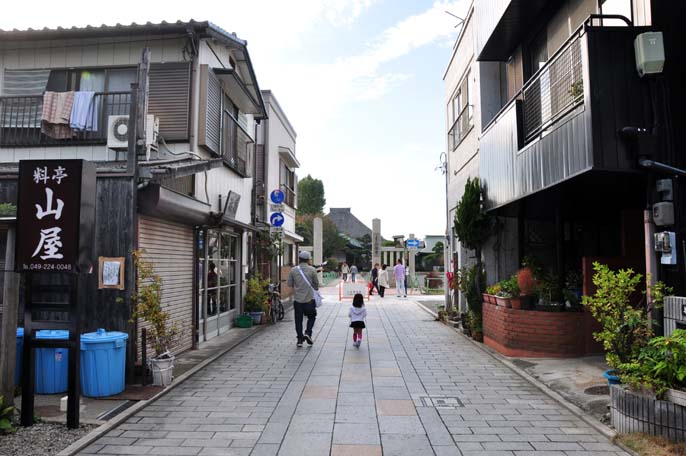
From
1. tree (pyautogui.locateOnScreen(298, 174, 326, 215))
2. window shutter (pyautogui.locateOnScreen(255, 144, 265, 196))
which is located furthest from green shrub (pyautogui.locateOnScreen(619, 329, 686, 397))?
tree (pyautogui.locateOnScreen(298, 174, 326, 215))

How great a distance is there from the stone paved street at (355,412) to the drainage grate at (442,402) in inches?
0.5

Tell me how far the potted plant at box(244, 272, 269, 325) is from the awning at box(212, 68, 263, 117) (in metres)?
4.75

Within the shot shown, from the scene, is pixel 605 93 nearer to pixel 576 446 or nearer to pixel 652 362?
pixel 652 362

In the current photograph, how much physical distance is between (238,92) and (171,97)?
8.28ft

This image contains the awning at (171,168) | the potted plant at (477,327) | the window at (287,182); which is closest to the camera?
the awning at (171,168)

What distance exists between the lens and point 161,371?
7.15 m

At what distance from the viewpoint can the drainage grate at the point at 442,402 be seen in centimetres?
629

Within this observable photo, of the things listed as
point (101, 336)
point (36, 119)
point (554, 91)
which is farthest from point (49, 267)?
point (554, 91)

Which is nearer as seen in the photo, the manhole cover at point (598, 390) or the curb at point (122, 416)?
the curb at point (122, 416)

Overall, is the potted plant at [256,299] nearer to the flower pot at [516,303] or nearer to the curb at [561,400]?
the curb at [561,400]

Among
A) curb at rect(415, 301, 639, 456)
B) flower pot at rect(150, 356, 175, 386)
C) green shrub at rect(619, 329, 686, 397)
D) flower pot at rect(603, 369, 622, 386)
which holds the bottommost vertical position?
curb at rect(415, 301, 639, 456)

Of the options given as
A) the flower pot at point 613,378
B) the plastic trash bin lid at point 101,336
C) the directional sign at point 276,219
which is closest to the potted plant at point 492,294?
the flower pot at point 613,378

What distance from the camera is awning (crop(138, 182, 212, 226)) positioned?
7.50 metres

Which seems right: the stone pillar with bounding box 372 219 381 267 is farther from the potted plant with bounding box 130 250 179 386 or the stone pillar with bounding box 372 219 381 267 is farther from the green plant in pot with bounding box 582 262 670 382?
the green plant in pot with bounding box 582 262 670 382
